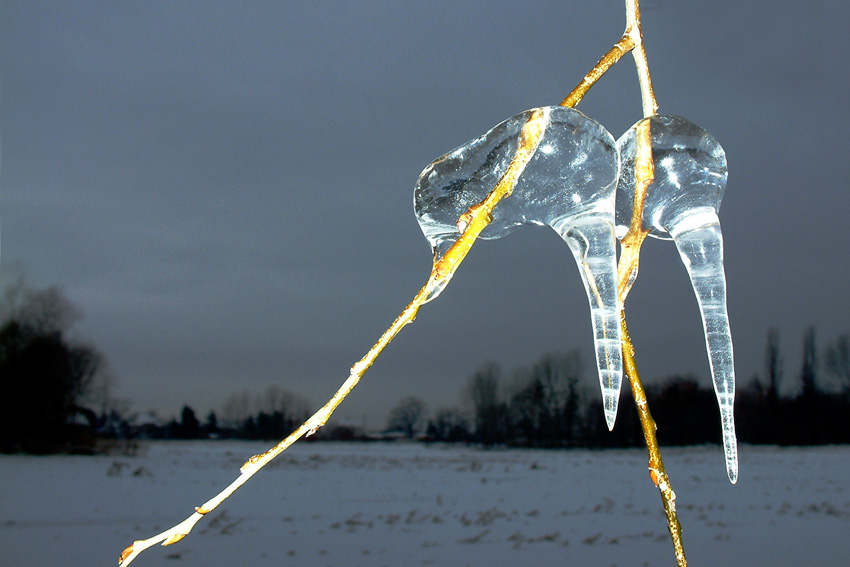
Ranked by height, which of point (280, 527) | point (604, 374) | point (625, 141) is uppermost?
point (625, 141)

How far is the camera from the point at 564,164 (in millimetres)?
266

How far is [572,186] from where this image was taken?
0.89 feet

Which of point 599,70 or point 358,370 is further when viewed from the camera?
point 599,70

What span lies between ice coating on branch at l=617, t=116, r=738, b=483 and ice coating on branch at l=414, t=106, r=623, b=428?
6 centimetres

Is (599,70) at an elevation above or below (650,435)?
above

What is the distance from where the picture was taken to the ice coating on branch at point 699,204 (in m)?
0.31

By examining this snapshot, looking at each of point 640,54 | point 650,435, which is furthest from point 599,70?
point 650,435

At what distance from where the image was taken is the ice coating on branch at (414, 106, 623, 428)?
0.26m

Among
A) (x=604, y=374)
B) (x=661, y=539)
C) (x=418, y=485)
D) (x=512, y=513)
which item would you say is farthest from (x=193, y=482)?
(x=604, y=374)

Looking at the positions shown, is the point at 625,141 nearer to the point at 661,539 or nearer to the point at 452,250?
the point at 452,250

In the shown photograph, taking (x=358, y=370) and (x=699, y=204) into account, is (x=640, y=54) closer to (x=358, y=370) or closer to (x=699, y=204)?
(x=699, y=204)

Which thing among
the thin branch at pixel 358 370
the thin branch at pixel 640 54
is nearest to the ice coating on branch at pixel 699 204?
the thin branch at pixel 640 54

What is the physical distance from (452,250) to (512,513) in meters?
6.82

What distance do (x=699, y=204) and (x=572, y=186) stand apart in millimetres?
87
